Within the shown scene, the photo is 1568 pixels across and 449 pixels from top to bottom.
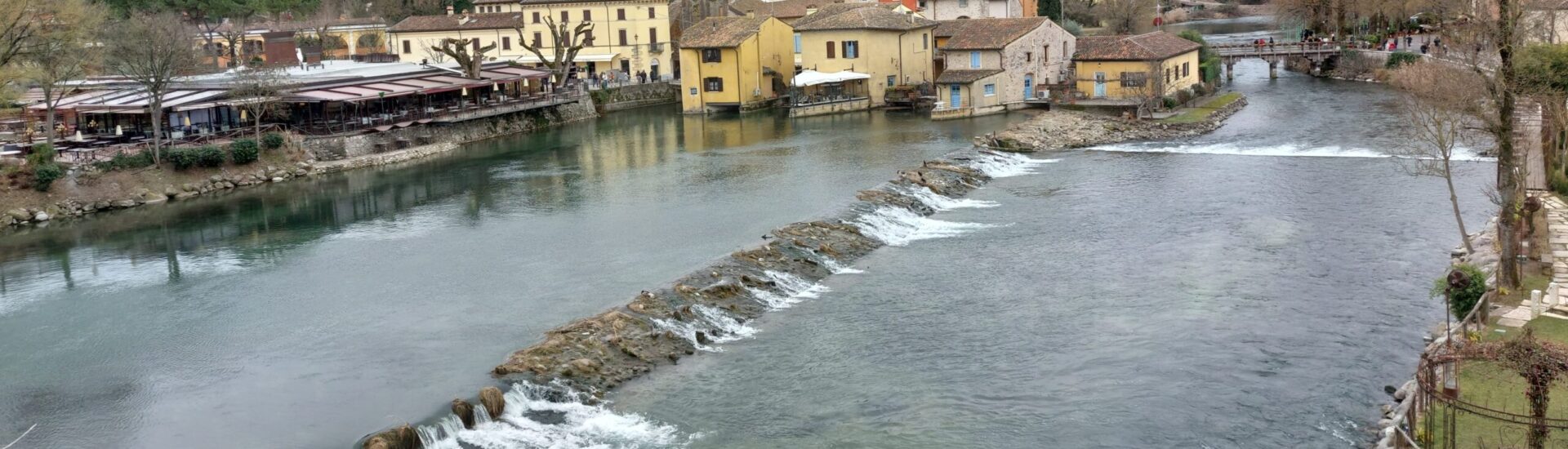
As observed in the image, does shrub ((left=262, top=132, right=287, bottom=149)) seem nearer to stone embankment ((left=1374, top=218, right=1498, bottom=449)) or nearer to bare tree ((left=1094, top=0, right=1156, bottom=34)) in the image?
stone embankment ((left=1374, top=218, right=1498, bottom=449))

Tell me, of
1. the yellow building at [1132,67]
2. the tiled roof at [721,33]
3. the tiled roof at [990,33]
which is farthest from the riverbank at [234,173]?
the yellow building at [1132,67]

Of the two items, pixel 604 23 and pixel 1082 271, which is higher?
pixel 604 23

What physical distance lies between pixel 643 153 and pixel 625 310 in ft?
78.2

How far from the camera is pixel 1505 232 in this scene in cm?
1956

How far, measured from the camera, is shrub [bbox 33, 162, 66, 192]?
1417 inches

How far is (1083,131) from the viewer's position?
4497cm

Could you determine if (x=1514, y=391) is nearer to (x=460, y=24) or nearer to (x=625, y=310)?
(x=625, y=310)

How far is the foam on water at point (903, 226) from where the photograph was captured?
29484 millimetres

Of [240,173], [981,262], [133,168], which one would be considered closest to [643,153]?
[240,173]

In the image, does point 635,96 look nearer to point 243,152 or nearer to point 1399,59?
point 243,152

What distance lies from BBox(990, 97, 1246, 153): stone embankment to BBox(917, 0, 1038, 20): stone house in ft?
48.9

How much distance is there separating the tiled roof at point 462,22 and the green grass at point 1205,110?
34668 millimetres

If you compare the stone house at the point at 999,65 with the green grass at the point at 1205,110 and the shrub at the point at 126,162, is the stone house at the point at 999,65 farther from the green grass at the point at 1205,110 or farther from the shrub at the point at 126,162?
the shrub at the point at 126,162

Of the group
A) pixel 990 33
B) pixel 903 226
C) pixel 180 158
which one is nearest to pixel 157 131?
pixel 180 158
